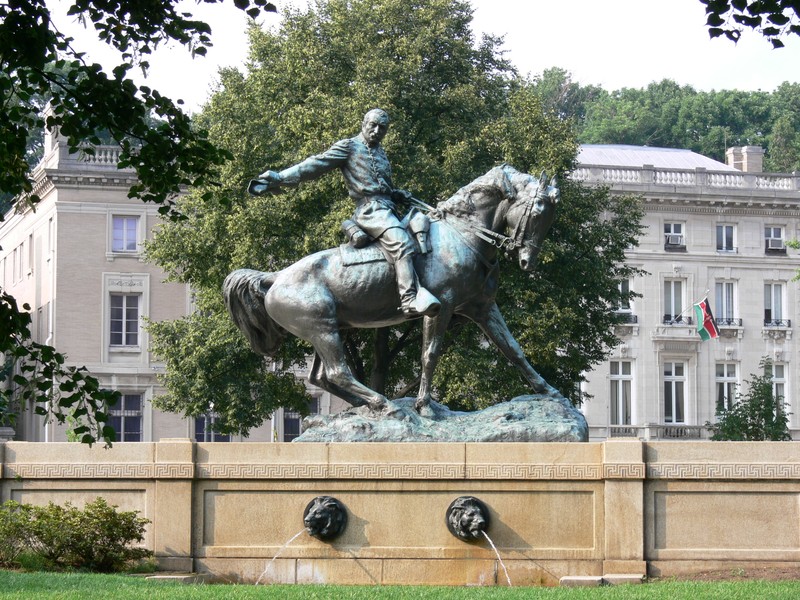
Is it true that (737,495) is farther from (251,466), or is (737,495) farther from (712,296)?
(712,296)

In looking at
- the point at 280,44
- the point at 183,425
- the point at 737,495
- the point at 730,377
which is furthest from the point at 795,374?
the point at 737,495

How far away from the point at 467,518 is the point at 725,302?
55.7 metres

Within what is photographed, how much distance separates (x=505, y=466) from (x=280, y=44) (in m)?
27.3

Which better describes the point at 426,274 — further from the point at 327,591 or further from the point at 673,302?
the point at 673,302

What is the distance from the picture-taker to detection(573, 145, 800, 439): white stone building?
234 feet

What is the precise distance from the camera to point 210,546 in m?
19.9

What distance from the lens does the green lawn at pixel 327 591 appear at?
16.6m

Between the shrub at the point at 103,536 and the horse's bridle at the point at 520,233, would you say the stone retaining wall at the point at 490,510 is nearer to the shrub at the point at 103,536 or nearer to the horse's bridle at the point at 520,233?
the shrub at the point at 103,536

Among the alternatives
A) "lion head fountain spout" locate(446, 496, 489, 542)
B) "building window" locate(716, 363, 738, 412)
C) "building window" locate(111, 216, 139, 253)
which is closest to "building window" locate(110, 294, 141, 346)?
"building window" locate(111, 216, 139, 253)

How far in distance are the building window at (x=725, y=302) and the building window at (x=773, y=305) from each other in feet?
4.96

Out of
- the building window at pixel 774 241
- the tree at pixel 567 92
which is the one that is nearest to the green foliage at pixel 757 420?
the building window at pixel 774 241

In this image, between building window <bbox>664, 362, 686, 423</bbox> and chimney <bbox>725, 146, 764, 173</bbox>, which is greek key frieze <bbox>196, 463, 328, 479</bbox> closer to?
building window <bbox>664, 362, 686, 423</bbox>

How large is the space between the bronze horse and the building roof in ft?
190

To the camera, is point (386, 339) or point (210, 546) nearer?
point (210, 546)
